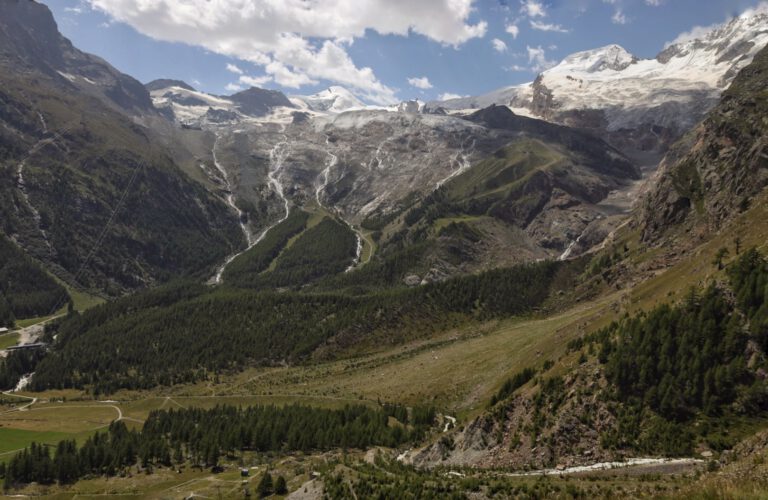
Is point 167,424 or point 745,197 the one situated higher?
point 745,197

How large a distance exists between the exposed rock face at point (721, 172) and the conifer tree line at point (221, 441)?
9140 cm

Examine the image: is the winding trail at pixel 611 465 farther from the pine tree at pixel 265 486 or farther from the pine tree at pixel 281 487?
the pine tree at pixel 265 486

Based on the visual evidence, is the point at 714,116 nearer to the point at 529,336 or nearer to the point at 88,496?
the point at 529,336

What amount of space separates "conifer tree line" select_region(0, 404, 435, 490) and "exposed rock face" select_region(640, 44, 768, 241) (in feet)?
300

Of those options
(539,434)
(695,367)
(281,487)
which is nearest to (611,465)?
(539,434)

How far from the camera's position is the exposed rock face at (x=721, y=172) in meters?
138

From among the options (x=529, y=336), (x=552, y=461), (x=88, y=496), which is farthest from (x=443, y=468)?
(x=529, y=336)

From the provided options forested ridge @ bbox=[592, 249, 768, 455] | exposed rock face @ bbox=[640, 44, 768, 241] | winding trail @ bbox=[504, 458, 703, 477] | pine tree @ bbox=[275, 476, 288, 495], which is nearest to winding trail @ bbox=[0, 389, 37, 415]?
pine tree @ bbox=[275, 476, 288, 495]

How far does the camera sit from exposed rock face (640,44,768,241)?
13750 cm

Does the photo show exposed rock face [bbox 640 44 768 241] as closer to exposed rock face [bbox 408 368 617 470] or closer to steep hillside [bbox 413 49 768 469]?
steep hillside [bbox 413 49 768 469]

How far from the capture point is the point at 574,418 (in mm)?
66125

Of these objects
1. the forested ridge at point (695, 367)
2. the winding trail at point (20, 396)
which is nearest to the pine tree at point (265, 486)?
the forested ridge at point (695, 367)

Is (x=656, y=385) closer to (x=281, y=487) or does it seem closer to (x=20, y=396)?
(x=281, y=487)

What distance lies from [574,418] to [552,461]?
626cm
